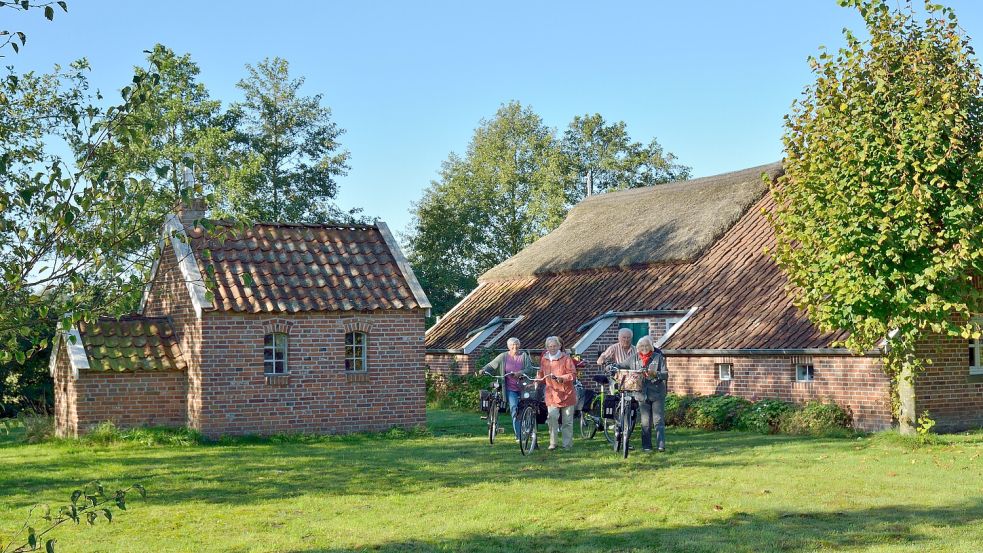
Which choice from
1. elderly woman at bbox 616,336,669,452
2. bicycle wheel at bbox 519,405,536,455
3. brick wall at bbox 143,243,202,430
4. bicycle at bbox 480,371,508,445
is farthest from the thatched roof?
brick wall at bbox 143,243,202,430

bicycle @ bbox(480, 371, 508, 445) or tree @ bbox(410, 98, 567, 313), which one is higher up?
tree @ bbox(410, 98, 567, 313)

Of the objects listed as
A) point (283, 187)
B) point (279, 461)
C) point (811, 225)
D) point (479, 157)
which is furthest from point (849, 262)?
point (479, 157)

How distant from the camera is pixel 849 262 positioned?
661 inches

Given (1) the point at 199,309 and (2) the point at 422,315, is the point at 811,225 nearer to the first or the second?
(2) the point at 422,315

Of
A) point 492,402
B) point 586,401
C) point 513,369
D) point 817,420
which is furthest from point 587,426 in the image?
point 817,420

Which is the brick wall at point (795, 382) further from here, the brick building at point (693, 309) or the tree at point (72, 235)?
the tree at point (72, 235)

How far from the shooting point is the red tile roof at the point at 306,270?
19609 millimetres

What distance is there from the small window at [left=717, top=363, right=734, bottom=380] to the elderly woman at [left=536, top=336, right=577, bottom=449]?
6853mm

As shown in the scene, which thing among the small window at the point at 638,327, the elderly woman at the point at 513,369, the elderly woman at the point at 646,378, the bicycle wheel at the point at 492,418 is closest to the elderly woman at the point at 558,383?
the elderly woman at the point at 513,369

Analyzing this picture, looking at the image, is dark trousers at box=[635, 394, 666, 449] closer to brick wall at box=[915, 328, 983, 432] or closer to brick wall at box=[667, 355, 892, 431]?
brick wall at box=[667, 355, 892, 431]

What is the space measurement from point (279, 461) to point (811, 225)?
30.7 ft

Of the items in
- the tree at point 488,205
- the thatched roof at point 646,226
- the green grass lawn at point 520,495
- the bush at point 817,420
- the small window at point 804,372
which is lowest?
the green grass lawn at point 520,495

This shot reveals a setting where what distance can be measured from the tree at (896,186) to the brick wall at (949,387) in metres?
2.02

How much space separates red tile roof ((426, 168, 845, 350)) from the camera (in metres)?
21.9
